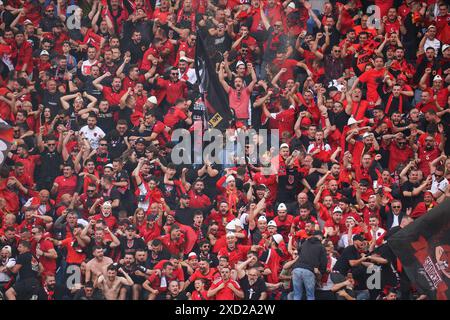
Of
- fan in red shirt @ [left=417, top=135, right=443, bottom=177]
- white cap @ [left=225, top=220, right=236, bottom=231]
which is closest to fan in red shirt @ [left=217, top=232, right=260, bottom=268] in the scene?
white cap @ [left=225, top=220, right=236, bottom=231]

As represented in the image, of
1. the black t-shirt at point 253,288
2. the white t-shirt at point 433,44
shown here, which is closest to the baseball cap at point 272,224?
the black t-shirt at point 253,288

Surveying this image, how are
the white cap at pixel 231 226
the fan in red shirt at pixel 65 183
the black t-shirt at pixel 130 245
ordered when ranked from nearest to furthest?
the black t-shirt at pixel 130 245
the white cap at pixel 231 226
the fan in red shirt at pixel 65 183

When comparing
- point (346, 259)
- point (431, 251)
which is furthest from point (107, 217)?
point (431, 251)

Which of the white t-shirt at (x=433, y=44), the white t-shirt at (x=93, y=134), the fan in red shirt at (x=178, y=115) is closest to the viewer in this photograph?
the white t-shirt at (x=93, y=134)

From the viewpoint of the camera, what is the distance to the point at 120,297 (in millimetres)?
18906

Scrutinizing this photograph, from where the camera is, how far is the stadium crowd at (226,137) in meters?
19.1

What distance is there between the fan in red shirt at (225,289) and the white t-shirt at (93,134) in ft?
10.8

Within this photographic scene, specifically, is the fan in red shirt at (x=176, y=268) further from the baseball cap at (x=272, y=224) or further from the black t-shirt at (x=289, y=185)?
the black t-shirt at (x=289, y=185)

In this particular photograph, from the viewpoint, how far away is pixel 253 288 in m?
18.9

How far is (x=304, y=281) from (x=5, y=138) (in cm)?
513

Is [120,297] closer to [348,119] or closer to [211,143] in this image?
[211,143]

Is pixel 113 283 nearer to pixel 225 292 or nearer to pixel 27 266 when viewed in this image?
pixel 27 266
